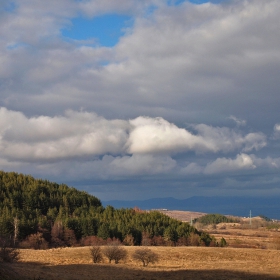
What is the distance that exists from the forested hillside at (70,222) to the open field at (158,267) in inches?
1250

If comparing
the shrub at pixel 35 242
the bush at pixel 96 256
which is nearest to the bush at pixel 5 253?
the bush at pixel 96 256

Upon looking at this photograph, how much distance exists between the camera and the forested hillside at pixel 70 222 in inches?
5133

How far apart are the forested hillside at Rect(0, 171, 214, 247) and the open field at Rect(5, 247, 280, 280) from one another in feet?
104

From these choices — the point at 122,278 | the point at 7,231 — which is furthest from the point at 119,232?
the point at 122,278

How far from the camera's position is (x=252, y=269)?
222 feet

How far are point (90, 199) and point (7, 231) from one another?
7554 centimetres

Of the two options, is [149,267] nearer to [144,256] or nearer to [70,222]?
[144,256]

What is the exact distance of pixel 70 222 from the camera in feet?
447

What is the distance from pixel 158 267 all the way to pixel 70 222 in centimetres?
6728

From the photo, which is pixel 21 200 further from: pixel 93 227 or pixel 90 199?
pixel 93 227

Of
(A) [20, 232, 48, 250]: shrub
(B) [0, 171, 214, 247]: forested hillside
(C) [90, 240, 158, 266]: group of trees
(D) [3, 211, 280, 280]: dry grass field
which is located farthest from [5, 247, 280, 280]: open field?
(B) [0, 171, 214, 247]: forested hillside

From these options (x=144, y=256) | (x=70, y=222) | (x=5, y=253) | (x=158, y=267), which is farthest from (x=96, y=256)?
(x=70, y=222)

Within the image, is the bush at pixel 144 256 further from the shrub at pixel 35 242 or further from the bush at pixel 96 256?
the shrub at pixel 35 242

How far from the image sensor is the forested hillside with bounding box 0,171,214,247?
130 meters
